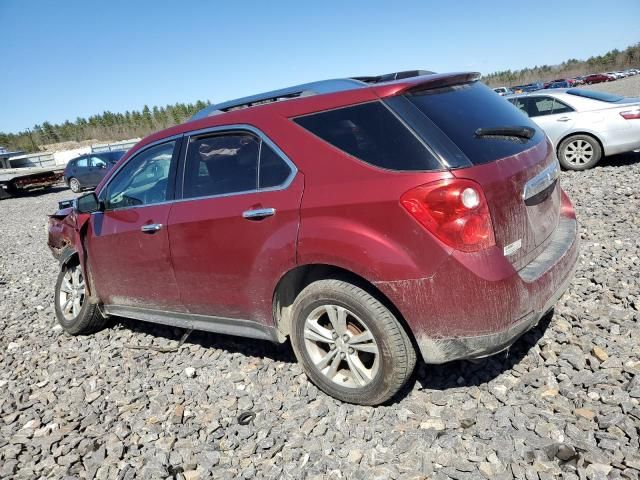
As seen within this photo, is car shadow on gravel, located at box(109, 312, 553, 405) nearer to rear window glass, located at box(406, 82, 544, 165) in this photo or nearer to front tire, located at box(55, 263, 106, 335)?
front tire, located at box(55, 263, 106, 335)

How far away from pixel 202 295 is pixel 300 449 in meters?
1.26

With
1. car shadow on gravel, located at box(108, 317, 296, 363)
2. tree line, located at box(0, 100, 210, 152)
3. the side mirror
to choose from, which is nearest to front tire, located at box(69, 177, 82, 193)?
car shadow on gravel, located at box(108, 317, 296, 363)

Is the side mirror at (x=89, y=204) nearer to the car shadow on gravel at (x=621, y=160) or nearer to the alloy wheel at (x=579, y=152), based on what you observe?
the alloy wheel at (x=579, y=152)

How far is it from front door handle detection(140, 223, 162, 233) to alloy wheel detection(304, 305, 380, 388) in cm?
133

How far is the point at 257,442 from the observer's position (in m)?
2.71

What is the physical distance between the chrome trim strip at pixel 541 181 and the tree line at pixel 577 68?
88.4 m

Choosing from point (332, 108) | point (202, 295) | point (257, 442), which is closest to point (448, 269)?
point (332, 108)

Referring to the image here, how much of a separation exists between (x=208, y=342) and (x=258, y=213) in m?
1.71

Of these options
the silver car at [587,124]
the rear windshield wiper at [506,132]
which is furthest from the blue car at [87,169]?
the rear windshield wiper at [506,132]

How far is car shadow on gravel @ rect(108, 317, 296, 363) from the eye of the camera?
12.2 ft

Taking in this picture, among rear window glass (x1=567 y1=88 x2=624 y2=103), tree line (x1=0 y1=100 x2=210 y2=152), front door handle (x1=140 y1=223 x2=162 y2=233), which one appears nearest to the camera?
front door handle (x1=140 y1=223 x2=162 y2=233)

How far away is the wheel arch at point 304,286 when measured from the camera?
259cm

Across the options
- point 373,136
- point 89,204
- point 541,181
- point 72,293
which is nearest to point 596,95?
point 541,181

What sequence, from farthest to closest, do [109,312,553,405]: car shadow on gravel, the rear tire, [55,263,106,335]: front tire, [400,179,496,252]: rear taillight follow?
the rear tire, [55,263,106,335]: front tire, [109,312,553,405]: car shadow on gravel, [400,179,496,252]: rear taillight
